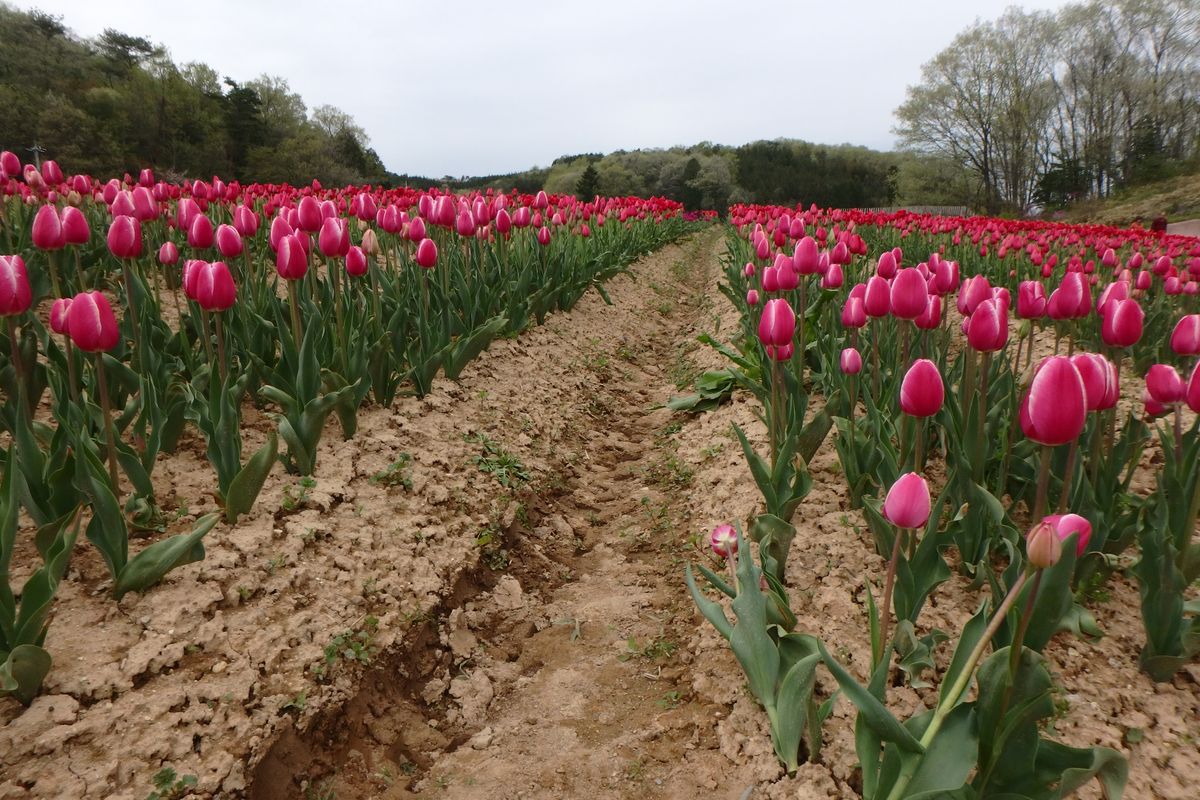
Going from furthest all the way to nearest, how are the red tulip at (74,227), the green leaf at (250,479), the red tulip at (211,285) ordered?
the red tulip at (74,227)
the red tulip at (211,285)
the green leaf at (250,479)

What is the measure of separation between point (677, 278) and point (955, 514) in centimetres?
1153

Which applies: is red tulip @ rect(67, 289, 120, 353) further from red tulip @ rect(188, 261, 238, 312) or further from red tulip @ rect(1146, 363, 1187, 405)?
red tulip @ rect(1146, 363, 1187, 405)

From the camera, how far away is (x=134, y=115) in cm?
3650

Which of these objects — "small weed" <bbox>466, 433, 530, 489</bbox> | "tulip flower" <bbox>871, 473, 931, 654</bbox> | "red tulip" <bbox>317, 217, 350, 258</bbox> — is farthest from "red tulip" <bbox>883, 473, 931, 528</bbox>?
"red tulip" <bbox>317, 217, 350, 258</bbox>

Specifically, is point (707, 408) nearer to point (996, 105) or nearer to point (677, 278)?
point (677, 278)

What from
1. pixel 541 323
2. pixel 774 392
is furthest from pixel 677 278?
pixel 774 392

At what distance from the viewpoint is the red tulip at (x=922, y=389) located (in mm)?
1916

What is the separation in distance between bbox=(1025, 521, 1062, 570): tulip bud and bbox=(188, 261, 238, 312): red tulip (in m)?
2.90

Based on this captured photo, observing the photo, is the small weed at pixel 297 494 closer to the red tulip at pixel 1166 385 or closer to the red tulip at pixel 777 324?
the red tulip at pixel 777 324

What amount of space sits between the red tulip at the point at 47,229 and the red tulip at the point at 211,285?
0.64m

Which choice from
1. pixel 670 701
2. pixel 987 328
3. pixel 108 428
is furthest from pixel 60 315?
pixel 987 328

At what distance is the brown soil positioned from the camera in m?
1.92

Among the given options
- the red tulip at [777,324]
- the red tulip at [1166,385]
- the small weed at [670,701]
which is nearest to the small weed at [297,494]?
the small weed at [670,701]

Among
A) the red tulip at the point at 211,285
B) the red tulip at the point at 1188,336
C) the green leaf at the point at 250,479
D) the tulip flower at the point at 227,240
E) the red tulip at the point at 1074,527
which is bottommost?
the green leaf at the point at 250,479
